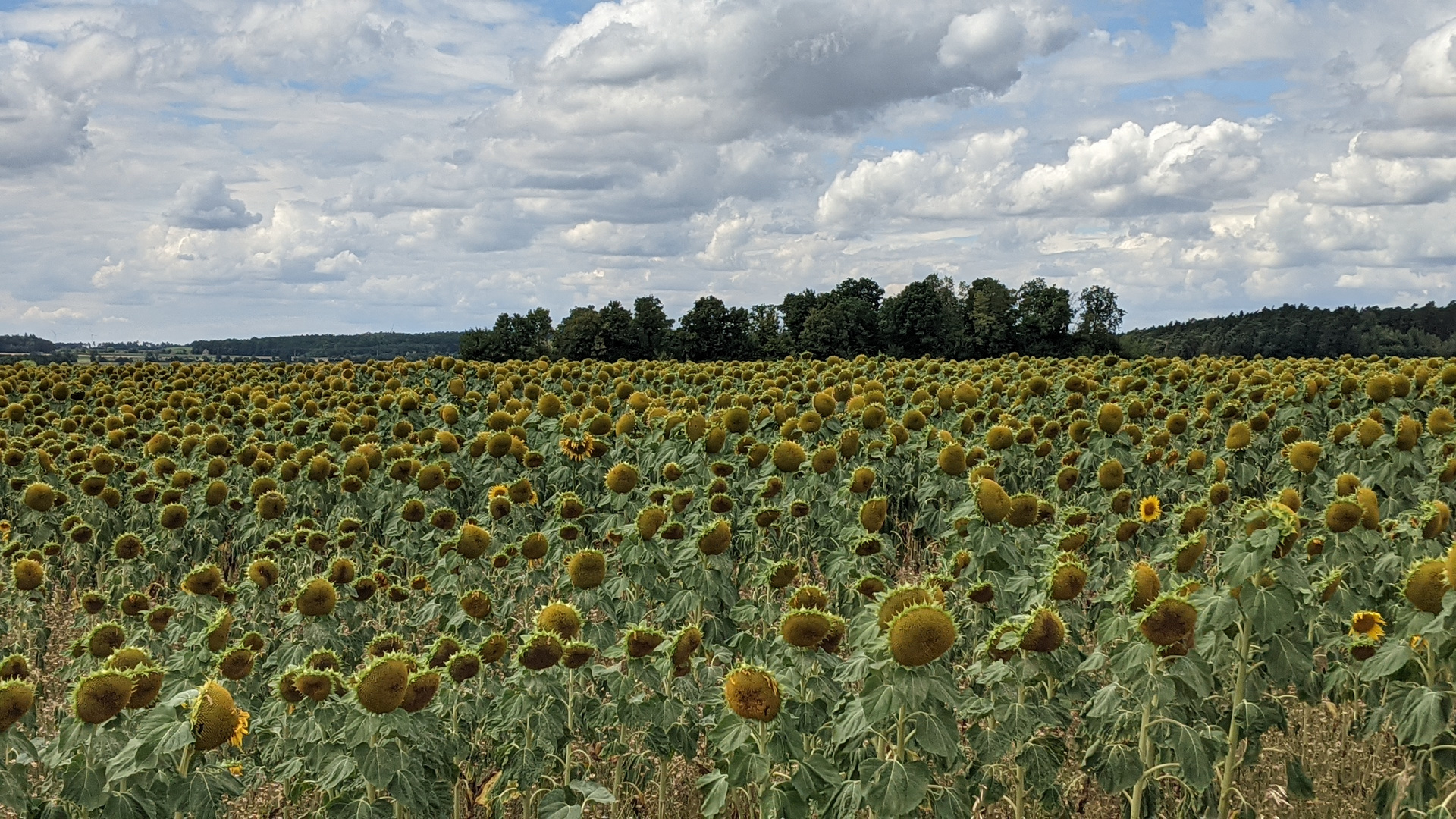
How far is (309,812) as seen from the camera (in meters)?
5.92

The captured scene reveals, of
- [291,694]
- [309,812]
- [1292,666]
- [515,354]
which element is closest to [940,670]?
[1292,666]

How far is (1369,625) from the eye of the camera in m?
6.01

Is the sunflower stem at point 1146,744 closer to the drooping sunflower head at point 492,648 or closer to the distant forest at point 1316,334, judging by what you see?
the drooping sunflower head at point 492,648

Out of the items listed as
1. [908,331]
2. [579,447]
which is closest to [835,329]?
[908,331]

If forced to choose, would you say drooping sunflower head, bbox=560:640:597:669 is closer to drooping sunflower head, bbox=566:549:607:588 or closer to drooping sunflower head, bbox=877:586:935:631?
drooping sunflower head, bbox=566:549:607:588

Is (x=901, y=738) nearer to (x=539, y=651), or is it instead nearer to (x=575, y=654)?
(x=575, y=654)

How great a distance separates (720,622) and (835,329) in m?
50.6

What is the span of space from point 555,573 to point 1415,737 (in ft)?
24.7

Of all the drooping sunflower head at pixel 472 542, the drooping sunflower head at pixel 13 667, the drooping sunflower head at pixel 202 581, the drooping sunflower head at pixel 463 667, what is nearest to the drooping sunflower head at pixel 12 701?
the drooping sunflower head at pixel 13 667

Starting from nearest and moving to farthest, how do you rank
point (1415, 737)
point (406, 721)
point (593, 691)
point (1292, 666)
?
point (406, 721)
point (1415, 737)
point (1292, 666)
point (593, 691)

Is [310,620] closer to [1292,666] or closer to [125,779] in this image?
[125,779]

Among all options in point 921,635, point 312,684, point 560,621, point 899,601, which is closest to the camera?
point 921,635

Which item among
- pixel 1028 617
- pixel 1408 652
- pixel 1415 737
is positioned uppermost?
pixel 1028 617

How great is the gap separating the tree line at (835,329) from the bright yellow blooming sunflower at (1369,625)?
39.9 meters
